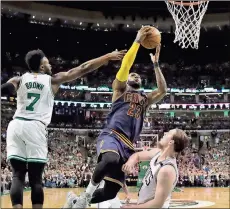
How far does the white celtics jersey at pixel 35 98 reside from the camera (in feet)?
13.1

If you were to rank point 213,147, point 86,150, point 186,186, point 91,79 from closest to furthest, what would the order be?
1. point 186,186
2. point 86,150
3. point 213,147
4. point 91,79

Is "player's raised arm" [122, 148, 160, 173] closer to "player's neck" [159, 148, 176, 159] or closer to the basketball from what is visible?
"player's neck" [159, 148, 176, 159]

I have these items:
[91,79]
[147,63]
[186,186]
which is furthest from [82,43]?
[186,186]

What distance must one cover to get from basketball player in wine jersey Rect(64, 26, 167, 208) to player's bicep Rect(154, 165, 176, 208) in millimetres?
1032

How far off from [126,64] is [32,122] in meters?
1.18

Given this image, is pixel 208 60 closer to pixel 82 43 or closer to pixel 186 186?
pixel 82 43

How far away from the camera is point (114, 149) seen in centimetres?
437

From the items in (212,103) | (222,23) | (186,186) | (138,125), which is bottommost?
(186,186)

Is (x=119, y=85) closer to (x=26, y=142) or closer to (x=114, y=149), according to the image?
(x=114, y=149)

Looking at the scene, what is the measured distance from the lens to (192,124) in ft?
122

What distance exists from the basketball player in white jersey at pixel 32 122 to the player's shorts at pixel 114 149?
71 centimetres

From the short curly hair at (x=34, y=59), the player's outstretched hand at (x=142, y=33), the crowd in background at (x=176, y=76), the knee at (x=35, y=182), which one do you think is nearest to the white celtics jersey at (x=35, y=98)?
the short curly hair at (x=34, y=59)

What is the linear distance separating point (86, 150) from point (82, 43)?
9.50 meters

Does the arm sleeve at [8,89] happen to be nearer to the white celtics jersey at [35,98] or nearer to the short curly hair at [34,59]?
the white celtics jersey at [35,98]
